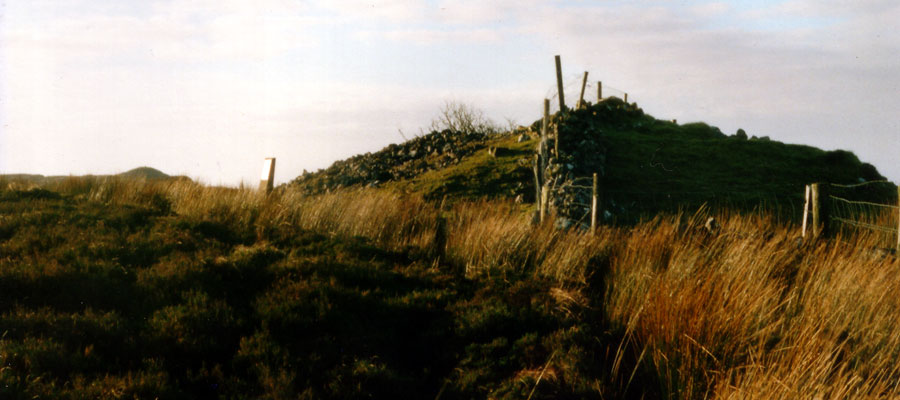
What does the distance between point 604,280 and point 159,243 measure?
7144 mm

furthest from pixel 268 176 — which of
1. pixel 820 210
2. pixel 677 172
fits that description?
pixel 677 172

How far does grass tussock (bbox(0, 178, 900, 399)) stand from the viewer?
598 cm

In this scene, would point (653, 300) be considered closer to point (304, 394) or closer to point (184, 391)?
point (304, 394)

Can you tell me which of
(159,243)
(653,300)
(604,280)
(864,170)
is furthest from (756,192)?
(159,243)

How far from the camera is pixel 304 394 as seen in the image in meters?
5.90

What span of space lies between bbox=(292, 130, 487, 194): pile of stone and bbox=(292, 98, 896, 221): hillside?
51mm

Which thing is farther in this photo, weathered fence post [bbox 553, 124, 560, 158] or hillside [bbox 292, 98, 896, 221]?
weathered fence post [bbox 553, 124, 560, 158]

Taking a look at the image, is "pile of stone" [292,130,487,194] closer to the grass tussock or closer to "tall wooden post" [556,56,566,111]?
"tall wooden post" [556,56,566,111]

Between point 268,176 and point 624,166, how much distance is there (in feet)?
42.5

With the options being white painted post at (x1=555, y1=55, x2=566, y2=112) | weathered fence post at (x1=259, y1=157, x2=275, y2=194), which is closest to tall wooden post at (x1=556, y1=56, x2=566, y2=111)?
white painted post at (x1=555, y1=55, x2=566, y2=112)

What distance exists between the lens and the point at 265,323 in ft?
23.8

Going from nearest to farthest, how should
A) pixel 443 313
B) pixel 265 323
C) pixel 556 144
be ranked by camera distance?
1. pixel 265 323
2. pixel 443 313
3. pixel 556 144

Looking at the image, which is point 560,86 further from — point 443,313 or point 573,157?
point 443,313

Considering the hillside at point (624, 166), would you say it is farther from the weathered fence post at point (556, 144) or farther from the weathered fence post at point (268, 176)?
the weathered fence post at point (268, 176)
